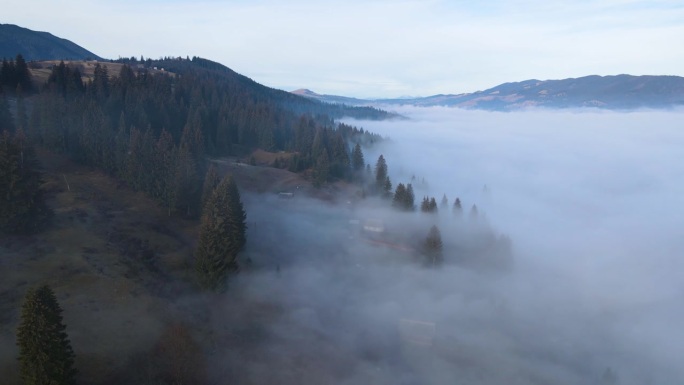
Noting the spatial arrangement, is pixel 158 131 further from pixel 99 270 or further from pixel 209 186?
pixel 99 270

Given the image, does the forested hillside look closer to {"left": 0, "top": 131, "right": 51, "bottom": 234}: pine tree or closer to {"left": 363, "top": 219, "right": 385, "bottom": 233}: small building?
{"left": 0, "top": 131, "right": 51, "bottom": 234}: pine tree

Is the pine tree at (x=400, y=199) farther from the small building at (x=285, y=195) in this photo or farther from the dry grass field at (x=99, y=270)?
the dry grass field at (x=99, y=270)

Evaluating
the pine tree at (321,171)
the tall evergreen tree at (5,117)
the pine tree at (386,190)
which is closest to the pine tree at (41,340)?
the tall evergreen tree at (5,117)

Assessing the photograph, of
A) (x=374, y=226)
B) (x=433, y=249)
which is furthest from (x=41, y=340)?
(x=374, y=226)

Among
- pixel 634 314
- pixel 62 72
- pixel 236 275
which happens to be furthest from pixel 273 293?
pixel 62 72

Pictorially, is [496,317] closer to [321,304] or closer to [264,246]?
[321,304]

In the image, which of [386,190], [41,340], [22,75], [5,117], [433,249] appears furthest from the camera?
[386,190]
